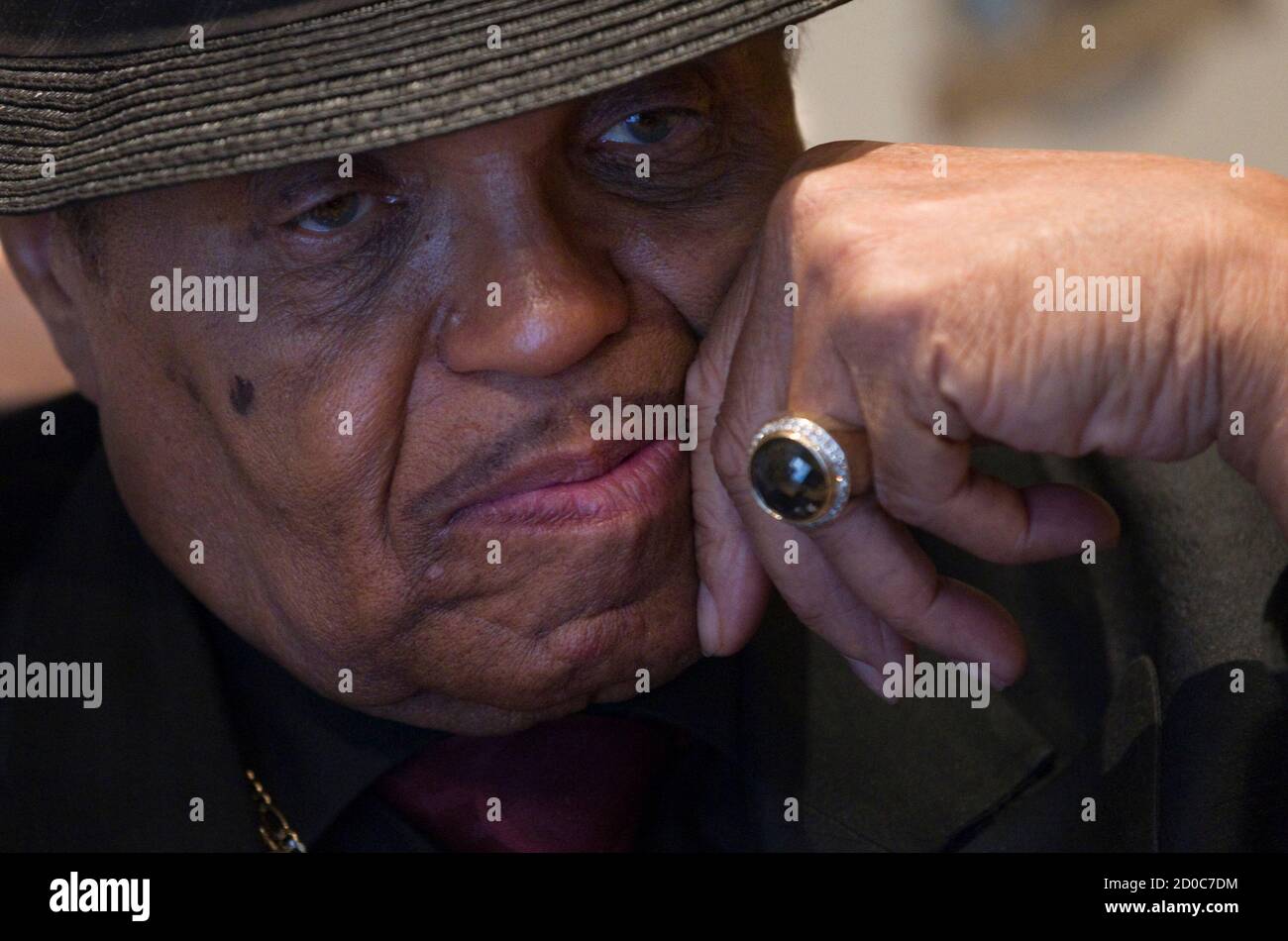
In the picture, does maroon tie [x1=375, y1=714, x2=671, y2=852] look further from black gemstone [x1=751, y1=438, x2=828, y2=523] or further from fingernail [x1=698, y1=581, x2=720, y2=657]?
black gemstone [x1=751, y1=438, x2=828, y2=523]

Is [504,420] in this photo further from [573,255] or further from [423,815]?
[423,815]

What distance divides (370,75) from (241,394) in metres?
0.33

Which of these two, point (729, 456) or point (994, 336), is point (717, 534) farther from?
point (994, 336)

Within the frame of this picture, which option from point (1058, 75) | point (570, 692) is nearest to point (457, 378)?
point (570, 692)

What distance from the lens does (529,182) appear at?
1013 millimetres

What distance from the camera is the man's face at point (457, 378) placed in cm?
103

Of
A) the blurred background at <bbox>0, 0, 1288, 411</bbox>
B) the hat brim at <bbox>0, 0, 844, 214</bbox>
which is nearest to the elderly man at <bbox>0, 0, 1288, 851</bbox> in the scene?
the hat brim at <bbox>0, 0, 844, 214</bbox>

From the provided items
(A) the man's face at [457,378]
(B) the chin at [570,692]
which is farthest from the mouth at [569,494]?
(B) the chin at [570,692]

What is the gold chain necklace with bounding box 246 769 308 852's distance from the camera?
1.25 metres

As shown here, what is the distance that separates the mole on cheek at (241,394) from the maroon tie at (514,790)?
39 cm

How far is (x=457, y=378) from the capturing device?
1055mm

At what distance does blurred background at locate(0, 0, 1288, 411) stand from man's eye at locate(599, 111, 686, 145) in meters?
1.58

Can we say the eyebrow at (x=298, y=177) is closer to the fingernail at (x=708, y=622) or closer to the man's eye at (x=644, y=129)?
the man's eye at (x=644, y=129)

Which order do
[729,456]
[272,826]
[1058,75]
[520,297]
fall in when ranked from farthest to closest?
[1058,75], [272,826], [729,456], [520,297]
